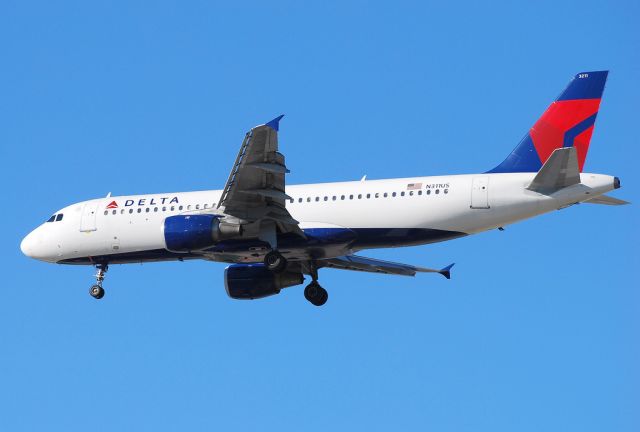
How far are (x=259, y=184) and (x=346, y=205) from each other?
3469 mm

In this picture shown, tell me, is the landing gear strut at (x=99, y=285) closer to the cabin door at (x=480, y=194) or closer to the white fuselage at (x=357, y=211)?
the white fuselage at (x=357, y=211)

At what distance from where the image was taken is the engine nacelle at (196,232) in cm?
3912

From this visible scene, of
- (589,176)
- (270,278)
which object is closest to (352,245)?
(270,278)

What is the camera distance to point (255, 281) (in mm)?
44156

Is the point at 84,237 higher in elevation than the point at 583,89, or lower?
lower

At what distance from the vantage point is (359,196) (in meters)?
40.4

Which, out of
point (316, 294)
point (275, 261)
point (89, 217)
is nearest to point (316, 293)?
point (316, 294)

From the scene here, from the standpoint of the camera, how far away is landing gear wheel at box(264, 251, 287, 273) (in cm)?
4025

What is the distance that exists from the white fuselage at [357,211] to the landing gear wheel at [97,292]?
→ 94 centimetres

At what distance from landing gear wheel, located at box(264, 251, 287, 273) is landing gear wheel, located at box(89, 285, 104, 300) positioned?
23.3 feet

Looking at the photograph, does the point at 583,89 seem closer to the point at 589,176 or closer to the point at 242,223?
the point at 589,176

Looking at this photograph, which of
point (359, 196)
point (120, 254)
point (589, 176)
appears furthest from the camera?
point (120, 254)

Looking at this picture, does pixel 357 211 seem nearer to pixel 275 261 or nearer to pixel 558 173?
pixel 275 261

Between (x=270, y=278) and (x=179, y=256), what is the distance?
355cm
